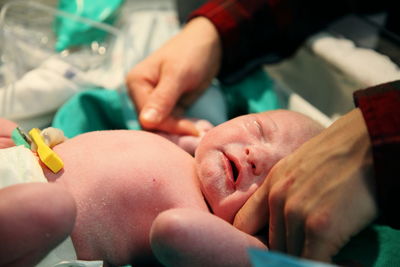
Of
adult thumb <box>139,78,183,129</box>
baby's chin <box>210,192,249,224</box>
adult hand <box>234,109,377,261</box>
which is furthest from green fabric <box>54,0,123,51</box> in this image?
adult hand <box>234,109,377,261</box>

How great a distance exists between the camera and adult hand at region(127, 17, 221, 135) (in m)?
0.99

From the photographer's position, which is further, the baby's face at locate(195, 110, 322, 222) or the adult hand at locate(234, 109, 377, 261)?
the baby's face at locate(195, 110, 322, 222)

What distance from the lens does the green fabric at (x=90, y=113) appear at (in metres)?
1.02

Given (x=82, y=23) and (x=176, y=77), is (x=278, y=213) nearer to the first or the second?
(x=176, y=77)

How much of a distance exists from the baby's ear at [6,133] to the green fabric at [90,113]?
0.47ft

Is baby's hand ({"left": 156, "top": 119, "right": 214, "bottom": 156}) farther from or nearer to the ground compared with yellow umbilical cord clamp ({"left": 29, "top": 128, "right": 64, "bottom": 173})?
nearer to the ground

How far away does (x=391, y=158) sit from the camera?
0.57 m

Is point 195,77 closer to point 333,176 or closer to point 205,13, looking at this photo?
point 205,13

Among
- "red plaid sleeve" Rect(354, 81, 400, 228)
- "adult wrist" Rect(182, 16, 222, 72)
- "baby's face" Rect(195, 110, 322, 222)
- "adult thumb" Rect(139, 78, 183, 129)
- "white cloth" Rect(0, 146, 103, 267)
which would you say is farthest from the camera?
"adult wrist" Rect(182, 16, 222, 72)

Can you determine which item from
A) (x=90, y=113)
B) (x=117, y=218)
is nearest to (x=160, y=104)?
(x=90, y=113)

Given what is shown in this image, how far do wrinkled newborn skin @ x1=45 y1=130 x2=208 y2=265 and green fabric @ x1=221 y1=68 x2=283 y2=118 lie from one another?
1.22 ft

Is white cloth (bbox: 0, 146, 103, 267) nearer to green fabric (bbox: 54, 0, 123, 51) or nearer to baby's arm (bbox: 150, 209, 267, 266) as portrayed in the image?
baby's arm (bbox: 150, 209, 267, 266)

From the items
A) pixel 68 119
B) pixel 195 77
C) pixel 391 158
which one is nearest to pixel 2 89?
A: pixel 68 119

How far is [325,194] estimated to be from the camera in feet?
1.92
